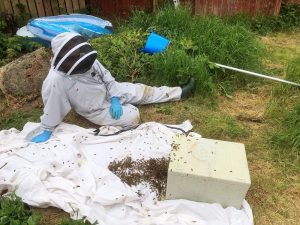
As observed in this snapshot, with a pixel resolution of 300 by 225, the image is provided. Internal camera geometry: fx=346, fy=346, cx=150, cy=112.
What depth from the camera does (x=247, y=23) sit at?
7.02 m

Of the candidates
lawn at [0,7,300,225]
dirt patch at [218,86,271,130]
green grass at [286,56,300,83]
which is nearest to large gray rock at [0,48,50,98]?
lawn at [0,7,300,225]

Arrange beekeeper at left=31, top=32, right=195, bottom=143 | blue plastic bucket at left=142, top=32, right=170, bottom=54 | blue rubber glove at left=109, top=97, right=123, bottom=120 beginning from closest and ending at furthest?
beekeeper at left=31, top=32, right=195, bottom=143
blue rubber glove at left=109, top=97, right=123, bottom=120
blue plastic bucket at left=142, top=32, right=170, bottom=54

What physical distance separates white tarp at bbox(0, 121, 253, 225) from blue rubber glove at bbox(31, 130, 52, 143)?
67 millimetres

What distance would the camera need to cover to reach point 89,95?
4129 millimetres

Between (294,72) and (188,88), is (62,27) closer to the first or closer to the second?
(188,88)

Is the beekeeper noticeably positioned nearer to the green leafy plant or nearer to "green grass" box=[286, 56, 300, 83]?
the green leafy plant

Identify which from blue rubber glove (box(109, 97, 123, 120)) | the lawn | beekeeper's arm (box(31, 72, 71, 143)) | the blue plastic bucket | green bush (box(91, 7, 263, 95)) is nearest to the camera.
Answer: the lawn

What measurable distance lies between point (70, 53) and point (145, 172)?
4.77 ft

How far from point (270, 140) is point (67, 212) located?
2501mm

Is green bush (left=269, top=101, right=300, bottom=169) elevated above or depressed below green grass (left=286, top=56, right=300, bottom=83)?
below

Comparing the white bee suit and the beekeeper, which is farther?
the white bee suit

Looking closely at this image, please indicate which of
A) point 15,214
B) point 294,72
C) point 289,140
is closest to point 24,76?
point 15,214

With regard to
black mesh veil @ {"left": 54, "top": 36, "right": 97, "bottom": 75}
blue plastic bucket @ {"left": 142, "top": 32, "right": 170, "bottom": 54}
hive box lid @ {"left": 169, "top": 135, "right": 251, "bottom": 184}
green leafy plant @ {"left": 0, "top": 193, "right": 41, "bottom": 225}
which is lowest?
green leafy plant @ {"left": 0, "top": 193, "right": 41, "bottom": 225}

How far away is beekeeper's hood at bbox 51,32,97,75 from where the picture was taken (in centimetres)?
357
